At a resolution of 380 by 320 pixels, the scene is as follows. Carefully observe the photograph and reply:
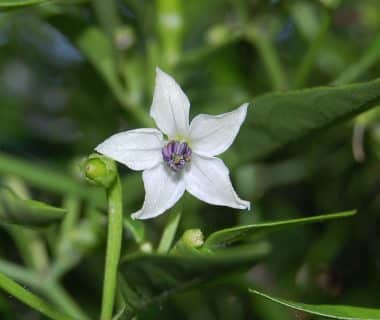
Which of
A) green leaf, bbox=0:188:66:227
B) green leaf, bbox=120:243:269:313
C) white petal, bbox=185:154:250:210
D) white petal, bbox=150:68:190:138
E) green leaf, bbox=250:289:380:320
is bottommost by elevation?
green leaf, bbox=120:243:269:313

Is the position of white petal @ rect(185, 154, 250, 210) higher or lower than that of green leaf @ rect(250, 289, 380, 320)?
higher

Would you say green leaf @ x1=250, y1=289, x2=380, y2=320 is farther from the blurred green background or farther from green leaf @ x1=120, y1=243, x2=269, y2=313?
the blurred green background

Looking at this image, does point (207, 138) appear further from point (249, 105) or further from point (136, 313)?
point (136, 313)

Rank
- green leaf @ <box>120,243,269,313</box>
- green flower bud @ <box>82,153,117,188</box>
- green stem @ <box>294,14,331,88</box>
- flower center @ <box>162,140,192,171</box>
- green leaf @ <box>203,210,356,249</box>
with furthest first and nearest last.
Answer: green stem @ <box>294,14,331,88</box> → flower center @ <box>162,140,192,171</box> → green flower bud @ <box>82,153,117,188</box> → green leaf @ <box>203,210,356,249</box> → green leaf @ <box>120,243,269,313</box>

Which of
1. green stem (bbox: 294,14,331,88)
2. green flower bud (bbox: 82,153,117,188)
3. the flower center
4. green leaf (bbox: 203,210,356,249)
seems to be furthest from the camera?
green stem (bbox: 294,14,331,88)

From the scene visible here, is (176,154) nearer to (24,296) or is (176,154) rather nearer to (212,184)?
(212,184)

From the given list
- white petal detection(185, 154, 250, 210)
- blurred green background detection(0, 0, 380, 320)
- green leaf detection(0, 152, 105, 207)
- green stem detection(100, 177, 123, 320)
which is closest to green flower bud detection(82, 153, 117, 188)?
green stem detection(100, 177, 123, 320)

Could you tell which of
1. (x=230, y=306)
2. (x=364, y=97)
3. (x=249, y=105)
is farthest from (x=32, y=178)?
(x=364, y=97)

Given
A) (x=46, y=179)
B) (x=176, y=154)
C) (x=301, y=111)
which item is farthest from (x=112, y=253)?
(x=46, y=179)

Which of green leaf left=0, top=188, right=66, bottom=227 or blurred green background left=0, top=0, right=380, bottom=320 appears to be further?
blurred green background left=0, top=0, right=380, bottom=320
